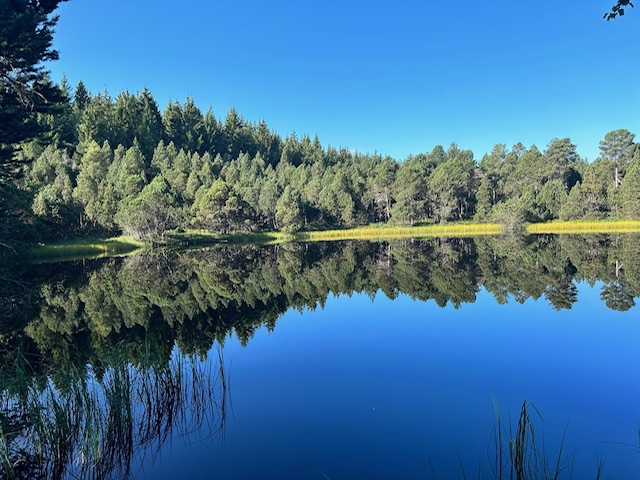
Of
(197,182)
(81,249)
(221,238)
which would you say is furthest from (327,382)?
(197,182)

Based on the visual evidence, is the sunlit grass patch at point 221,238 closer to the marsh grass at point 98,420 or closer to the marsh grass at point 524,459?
the marsh grass at point 98,420

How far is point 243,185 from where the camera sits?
9150 centimetres

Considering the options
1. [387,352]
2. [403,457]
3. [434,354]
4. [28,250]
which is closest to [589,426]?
[403,457]

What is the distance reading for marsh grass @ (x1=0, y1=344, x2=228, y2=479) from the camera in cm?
536

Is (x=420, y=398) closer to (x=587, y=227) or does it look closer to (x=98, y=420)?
(x=98, y=420)

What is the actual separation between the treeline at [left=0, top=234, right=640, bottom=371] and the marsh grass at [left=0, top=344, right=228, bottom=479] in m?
1.14

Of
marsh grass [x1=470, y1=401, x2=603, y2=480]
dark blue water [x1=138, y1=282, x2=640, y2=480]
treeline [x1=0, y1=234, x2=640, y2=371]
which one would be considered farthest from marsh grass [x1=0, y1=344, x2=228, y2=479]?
marsh grass [x1=470, y1=401, x2=603, y2=480]

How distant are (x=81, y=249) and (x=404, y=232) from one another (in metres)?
50.9

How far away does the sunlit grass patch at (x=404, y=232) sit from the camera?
66.0 meters

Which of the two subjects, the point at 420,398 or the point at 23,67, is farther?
the point at 23,67

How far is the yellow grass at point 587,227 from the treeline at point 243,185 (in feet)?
10.3

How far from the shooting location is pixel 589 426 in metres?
6.34

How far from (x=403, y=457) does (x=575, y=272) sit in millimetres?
19970

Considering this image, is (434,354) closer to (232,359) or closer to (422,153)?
(232,359)
